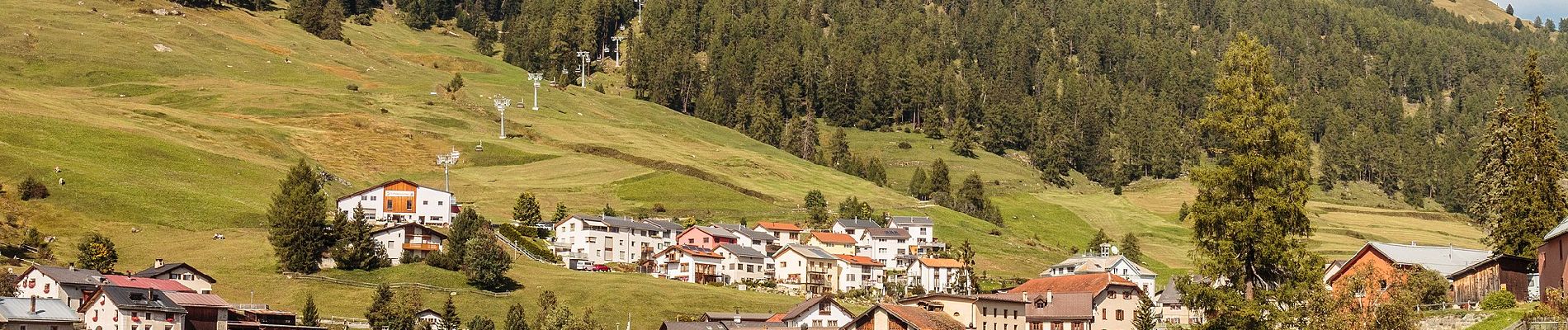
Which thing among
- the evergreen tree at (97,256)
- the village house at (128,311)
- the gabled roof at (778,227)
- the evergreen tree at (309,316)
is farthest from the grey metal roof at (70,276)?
the gabled roof at (778,227)

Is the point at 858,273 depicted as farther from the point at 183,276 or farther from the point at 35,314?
the point at 35,314

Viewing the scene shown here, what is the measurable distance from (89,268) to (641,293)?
3570cm

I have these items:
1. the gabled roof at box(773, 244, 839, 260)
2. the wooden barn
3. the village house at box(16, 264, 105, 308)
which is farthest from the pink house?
the wooden barn

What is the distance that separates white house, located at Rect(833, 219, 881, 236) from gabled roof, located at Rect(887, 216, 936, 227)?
170 inches

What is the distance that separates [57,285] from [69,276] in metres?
1.32

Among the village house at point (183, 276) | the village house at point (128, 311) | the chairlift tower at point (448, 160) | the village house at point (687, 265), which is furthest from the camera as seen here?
the chairlift tower at point (448, 160)

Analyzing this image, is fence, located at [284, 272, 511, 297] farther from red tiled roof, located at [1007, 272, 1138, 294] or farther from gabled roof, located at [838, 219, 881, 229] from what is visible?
gabled roof, located at [838, 219, 881, 229]

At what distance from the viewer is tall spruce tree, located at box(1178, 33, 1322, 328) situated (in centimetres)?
4438

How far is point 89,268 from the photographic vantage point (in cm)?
9894

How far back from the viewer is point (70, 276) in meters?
88.6

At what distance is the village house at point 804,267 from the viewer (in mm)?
143500

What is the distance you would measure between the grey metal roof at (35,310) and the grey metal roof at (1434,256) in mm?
64337

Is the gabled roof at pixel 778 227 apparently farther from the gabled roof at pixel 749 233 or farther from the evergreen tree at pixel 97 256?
the evergreen tree at pixel 97 256

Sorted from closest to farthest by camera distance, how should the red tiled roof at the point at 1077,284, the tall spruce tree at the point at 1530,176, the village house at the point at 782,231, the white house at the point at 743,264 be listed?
the tall spruce tree at the point at 1530,176
the red tiled roof at the point at 1077,284
the white house at the point at 743,264
the village house at the point at 782,231
